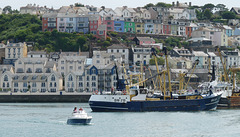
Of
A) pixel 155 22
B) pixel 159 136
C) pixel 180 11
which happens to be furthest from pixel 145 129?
pixel 180 11

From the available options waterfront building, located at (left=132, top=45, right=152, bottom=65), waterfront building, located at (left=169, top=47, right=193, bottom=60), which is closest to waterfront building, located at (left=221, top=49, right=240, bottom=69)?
waterfront building, located at (left=169, top=47, right=193, bottom=60)

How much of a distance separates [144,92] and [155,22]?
72.0m

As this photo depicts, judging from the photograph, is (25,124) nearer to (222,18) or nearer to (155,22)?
(155,22)

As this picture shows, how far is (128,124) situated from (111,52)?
5863cm

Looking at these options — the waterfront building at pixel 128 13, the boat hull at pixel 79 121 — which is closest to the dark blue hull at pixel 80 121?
the boat hull at pixel 79 121

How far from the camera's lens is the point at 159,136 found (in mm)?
58469

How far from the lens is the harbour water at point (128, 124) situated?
60041mm

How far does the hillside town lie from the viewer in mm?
109812

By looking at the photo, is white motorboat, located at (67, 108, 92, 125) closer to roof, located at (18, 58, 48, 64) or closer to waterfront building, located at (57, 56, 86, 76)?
waterfront building, located at (57, 56, 86, 76)

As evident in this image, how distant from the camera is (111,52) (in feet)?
407

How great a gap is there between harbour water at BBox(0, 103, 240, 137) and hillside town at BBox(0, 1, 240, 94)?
15889 millimetres

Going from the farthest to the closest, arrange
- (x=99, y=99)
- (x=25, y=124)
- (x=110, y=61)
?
(x=110, y=61) < (x=99, y=99) < (x=25, y=124)

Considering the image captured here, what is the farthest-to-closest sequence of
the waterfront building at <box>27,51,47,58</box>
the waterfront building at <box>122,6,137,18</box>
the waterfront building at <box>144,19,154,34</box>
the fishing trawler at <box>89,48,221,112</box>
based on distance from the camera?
1. the waterfront building at <box>122,6,137,18</box>
2. the waterfront building at <box>144,19,154,34</box>
3. the waterfront building at <box>27,51,47,58</box>
4. the fishing trawler at <box>89,48,221,112</box>

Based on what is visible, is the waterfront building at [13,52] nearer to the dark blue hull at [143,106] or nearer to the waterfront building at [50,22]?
the waterfront building at [50,22]
